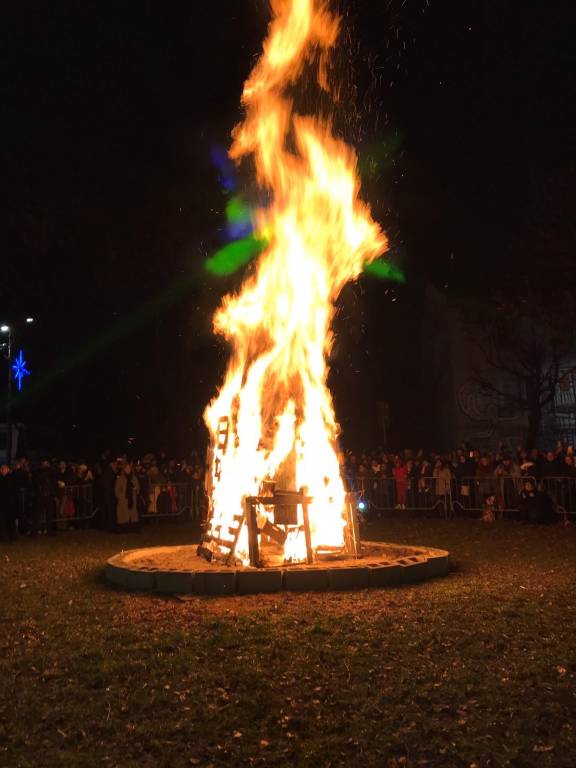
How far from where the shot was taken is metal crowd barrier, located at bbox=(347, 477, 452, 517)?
805 inches

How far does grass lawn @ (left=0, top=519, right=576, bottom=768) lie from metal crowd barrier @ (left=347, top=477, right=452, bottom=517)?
401 inches

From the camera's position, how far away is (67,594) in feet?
32.0

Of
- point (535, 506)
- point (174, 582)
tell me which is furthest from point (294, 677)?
point (535, 506)

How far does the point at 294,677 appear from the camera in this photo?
6.08 metres

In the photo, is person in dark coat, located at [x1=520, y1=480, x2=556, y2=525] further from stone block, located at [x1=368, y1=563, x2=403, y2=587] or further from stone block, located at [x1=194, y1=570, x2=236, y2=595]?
stone block, located at [x1=194, y1=570, x2=236, y2=595]

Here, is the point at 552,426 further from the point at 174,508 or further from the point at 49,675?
the point at 49,675

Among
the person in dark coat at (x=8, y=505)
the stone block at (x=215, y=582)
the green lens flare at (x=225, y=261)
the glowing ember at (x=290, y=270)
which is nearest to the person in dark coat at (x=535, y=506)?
the glowing ember at (x=290, y=270)

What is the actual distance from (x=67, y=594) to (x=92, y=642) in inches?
106

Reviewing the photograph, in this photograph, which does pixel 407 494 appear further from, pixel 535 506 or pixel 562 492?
pixel 562 492

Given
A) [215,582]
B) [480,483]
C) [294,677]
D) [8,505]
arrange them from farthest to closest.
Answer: [480,483] → [8,505] → [215,582] → [294,677]

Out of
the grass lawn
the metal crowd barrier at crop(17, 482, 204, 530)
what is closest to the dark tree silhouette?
the metal crowd barrier at crop(17, 482, 204, 530)

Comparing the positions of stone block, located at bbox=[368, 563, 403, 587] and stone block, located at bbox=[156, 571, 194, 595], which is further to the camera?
stone block, located at bbox=[368, 563, 403, 587]

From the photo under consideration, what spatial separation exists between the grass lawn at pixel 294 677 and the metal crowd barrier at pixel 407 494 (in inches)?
401

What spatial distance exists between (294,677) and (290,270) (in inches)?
322
